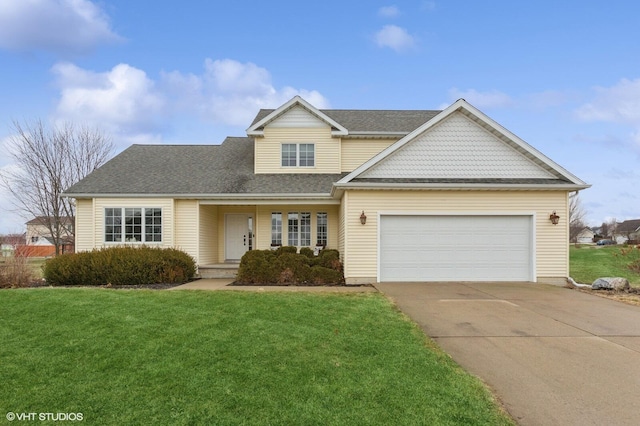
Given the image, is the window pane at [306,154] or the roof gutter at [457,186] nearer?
the roof gutter at [457,186]

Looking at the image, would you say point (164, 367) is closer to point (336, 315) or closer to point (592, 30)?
point (336, 315)

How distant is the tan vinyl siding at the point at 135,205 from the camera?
1501 centimetres

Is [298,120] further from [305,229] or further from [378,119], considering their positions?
[305,229]

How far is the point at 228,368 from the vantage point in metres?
4.58

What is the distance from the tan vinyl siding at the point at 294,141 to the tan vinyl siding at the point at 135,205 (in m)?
4.16

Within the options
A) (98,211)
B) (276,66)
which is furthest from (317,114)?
(98,211)

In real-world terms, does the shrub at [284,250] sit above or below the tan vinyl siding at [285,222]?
below

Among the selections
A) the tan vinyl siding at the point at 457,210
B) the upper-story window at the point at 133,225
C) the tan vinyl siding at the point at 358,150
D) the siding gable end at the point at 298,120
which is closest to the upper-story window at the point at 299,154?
the siding gable end at the point at 298,120

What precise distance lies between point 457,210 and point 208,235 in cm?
1023

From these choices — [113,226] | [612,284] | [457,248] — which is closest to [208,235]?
[113,226]

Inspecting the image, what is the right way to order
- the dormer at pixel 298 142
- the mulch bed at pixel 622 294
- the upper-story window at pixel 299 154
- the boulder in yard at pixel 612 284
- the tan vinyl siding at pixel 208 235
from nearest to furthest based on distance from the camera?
the mulch bed at pixel 622 294 < the boulder in yard at pixel 612 284 < the tan vinyl siding at pixel 208 235 < the dormer at pixel 298 142 < the upper-story window at pixel 299 154

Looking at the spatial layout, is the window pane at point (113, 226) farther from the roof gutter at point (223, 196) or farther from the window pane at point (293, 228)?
the window pane at point (293, 228)

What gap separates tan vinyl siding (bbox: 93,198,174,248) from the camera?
1501 cm

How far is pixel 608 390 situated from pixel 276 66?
17218 mm
